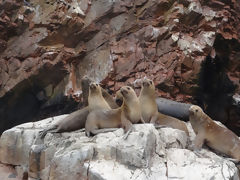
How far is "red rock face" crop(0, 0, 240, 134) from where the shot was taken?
45.0ft

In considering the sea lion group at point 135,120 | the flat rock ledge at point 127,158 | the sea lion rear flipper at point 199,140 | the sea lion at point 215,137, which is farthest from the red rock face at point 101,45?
the flat rock ledge at point 127,158

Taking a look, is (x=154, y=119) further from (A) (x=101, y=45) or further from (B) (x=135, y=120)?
(A) (x=101, y=45)

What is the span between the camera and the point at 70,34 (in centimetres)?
1428

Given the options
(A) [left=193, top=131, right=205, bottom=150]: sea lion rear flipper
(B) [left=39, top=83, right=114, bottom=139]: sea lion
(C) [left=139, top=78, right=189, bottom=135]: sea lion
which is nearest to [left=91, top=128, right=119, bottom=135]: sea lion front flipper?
(B) [left=39, top=83, right=114, bottom=139]: sea lion

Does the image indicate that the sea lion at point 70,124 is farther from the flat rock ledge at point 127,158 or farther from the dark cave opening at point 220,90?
the dark cave opening at point 220,90

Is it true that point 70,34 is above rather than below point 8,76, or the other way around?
above

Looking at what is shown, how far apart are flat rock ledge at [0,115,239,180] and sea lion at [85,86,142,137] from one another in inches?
9.8

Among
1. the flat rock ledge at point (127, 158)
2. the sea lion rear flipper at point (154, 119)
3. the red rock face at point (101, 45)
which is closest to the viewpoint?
the flat rock ledge at point (127, 158)

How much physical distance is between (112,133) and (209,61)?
345 inches

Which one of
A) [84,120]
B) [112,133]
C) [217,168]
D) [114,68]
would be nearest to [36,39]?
[114,68]

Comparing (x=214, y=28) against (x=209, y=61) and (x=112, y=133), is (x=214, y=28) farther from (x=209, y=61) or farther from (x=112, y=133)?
(x=112, y=133)

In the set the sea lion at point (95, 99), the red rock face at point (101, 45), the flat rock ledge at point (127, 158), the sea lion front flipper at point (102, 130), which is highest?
the red rock face at point (101, 45)

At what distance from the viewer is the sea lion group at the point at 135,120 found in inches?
259

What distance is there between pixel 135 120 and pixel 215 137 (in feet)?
4.64
